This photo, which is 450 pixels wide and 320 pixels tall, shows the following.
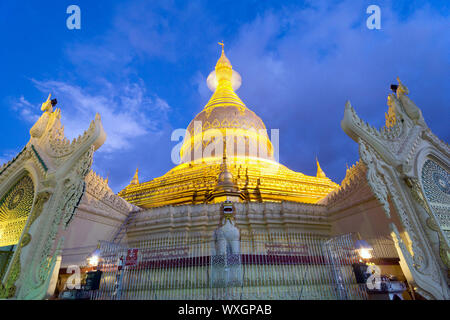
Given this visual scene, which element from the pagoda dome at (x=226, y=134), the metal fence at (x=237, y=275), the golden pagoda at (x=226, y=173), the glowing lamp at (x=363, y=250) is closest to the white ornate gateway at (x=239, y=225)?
the metal fence at (x=237, y=275)

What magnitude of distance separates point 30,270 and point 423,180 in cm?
1005

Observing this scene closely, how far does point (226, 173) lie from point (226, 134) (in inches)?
227

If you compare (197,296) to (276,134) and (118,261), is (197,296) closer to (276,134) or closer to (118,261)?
(118,261)

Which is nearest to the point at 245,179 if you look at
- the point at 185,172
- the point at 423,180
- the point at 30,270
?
the point at 185,172

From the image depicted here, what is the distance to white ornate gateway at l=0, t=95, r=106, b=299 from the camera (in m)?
5.14

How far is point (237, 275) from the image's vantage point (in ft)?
16.5

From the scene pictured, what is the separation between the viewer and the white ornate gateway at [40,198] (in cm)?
514

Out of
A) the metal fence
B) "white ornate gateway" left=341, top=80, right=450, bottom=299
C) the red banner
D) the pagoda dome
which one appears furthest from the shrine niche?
the pagoda dome

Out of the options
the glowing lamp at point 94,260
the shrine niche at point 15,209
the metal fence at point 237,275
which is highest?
the shrine niche at point 15,209

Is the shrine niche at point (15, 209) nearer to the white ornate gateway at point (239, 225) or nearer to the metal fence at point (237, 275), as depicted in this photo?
the white ornate gateway at point (239, 225)

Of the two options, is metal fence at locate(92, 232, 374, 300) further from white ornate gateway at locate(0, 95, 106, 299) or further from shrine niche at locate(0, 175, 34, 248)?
shrine niche at locate(0, 175, 34, 248)

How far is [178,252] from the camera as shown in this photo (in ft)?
19.5

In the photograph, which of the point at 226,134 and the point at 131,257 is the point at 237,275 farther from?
the point at 226,134

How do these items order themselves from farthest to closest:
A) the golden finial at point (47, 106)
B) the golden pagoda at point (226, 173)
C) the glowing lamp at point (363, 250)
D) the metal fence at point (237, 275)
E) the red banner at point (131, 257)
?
the golden pagoda at point (226, 173) < the golden finial at point (47, 106) < the red banner at point (131, 257) < the glowing lamp at point (363, 250) < the metal fence at point (237, 275)
